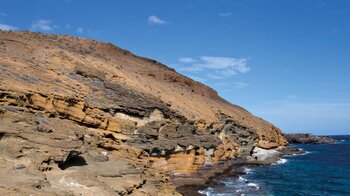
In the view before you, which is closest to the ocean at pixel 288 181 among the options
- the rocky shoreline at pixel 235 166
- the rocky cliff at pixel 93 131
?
the rocky shoreline at pixel 235 166

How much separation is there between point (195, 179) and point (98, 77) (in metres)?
16.5

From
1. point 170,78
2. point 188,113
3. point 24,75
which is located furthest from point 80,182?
point 170,78

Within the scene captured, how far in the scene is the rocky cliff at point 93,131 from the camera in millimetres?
18250

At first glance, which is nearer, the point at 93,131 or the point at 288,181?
the point at 93,131

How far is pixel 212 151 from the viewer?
168ft

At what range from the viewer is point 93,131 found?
3231cm

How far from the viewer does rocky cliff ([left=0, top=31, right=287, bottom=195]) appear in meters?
18.2

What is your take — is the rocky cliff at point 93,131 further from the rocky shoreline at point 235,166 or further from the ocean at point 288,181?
the ocean at point 288,181

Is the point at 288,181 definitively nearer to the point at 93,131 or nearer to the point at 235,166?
the point at 235,166

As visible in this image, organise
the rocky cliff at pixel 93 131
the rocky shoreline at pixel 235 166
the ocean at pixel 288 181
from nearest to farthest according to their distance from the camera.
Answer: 1. the rocky cliff at pixel 93 131
2. the rocky shoreline at pixel 235 166
3. the ocean at pixel 288 181

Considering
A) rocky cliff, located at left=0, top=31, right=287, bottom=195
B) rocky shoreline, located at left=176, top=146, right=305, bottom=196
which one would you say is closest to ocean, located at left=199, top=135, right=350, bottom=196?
rocky shoreline, located at left=176, top=146, right=305, bottom=196

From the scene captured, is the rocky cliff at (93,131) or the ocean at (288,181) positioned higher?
the rocky cliff at (93,131)

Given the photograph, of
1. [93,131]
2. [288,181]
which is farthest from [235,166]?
[93,131]

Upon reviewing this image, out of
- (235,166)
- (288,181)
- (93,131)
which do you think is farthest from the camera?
(235,166)
